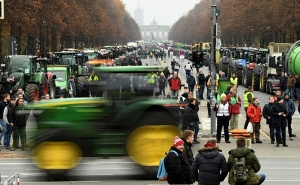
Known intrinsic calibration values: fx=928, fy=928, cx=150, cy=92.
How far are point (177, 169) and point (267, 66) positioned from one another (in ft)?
142

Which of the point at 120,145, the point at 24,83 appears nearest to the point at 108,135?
the point at 120,145

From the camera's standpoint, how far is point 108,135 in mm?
20734

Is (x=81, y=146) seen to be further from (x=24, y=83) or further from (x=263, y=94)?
(x=263, y=94)

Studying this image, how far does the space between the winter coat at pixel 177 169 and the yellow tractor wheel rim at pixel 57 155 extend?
590cm

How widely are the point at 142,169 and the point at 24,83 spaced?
71.8 ft

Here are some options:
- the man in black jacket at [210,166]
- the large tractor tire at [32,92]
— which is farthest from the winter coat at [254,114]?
the man in black jacket at [210,166]

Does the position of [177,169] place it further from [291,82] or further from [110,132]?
[291,82]

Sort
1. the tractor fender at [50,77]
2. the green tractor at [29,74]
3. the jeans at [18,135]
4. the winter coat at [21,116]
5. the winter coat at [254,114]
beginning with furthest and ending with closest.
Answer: the tractor fender at [50,77], the green tractor at [29,74], the winter coat at [254,114], the jeans at [18,135], the winter coat at [21,116]

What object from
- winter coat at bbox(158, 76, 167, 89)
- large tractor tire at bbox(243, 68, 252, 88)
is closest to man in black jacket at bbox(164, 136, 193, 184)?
winter coat at bbox(158, 76, 167, 89)

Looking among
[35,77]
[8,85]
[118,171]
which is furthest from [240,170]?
[35,77]

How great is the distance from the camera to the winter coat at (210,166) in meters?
15.3

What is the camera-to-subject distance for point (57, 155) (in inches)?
818

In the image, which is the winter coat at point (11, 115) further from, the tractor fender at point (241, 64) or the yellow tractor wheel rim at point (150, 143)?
the tractor fender at point (241, 64)

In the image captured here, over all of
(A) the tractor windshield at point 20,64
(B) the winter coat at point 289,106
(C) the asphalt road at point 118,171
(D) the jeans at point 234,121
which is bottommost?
(C) the asphalt road at point 118,171
